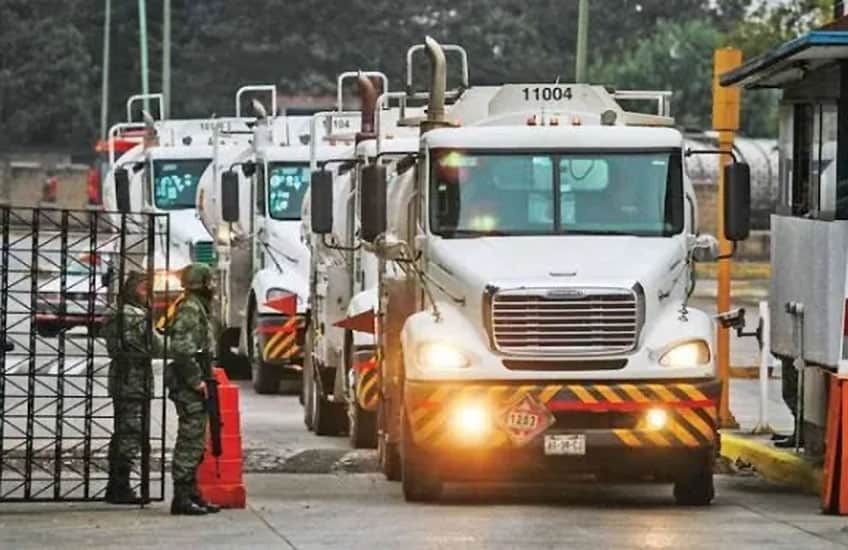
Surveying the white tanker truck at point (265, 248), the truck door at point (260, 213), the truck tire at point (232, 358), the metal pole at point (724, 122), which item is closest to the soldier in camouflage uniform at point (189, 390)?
the metal pole at point (724, 122)

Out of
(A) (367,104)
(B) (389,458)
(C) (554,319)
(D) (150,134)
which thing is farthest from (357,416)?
(D) (150,134)

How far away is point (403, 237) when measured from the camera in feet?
63.1

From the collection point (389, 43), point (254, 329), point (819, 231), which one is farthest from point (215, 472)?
point (389, 43)

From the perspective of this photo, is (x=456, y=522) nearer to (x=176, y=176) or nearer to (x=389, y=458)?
(x=389, y=458)

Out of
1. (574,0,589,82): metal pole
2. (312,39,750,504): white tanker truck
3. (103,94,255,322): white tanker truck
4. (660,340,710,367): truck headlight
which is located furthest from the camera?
(103,94,255,322): white tanker truck

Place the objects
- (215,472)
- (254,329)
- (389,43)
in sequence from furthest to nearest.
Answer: (389,43)
(254,329)
(215,472)

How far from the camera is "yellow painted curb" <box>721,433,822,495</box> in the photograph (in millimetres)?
18984

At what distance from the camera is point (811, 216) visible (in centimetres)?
1927

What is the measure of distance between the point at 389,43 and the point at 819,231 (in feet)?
228

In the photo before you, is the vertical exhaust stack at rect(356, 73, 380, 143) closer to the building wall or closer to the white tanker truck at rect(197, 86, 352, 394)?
the white tanker truck at rect(197, 86, 352, 394)

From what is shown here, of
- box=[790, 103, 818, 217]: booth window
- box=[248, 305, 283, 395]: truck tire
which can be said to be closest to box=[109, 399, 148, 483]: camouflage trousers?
box=[790, 103, 818, 217]: booth window

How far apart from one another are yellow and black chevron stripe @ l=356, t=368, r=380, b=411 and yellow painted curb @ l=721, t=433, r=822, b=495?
9.97 ft

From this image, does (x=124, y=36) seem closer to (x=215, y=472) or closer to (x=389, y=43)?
(x=389, y=43)

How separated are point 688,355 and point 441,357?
5.57ft
